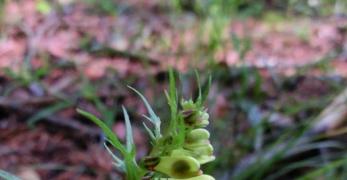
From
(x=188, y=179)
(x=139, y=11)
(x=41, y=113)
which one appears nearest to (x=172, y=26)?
(x=139, y=11)

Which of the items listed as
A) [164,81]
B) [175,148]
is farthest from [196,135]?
[164,81]

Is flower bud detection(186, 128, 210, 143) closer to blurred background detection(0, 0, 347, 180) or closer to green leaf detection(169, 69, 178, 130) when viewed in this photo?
green leaf detection(169, 69, 178, 130)

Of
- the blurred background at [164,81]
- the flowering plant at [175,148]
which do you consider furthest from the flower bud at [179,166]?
the blurred background at [164,81]

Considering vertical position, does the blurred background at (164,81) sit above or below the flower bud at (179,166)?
above

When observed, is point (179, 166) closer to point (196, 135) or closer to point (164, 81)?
point (196, 135)

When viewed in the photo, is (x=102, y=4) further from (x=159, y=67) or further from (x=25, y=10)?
(x=159, y=67)

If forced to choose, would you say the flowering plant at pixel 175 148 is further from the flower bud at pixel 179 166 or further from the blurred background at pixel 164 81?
the blurred background at pixel 164 81

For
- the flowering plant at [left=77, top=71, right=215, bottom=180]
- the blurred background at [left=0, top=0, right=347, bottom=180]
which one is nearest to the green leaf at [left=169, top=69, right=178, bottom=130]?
the flowering plant at [left=77, top=71, right=215, bottom=180]
